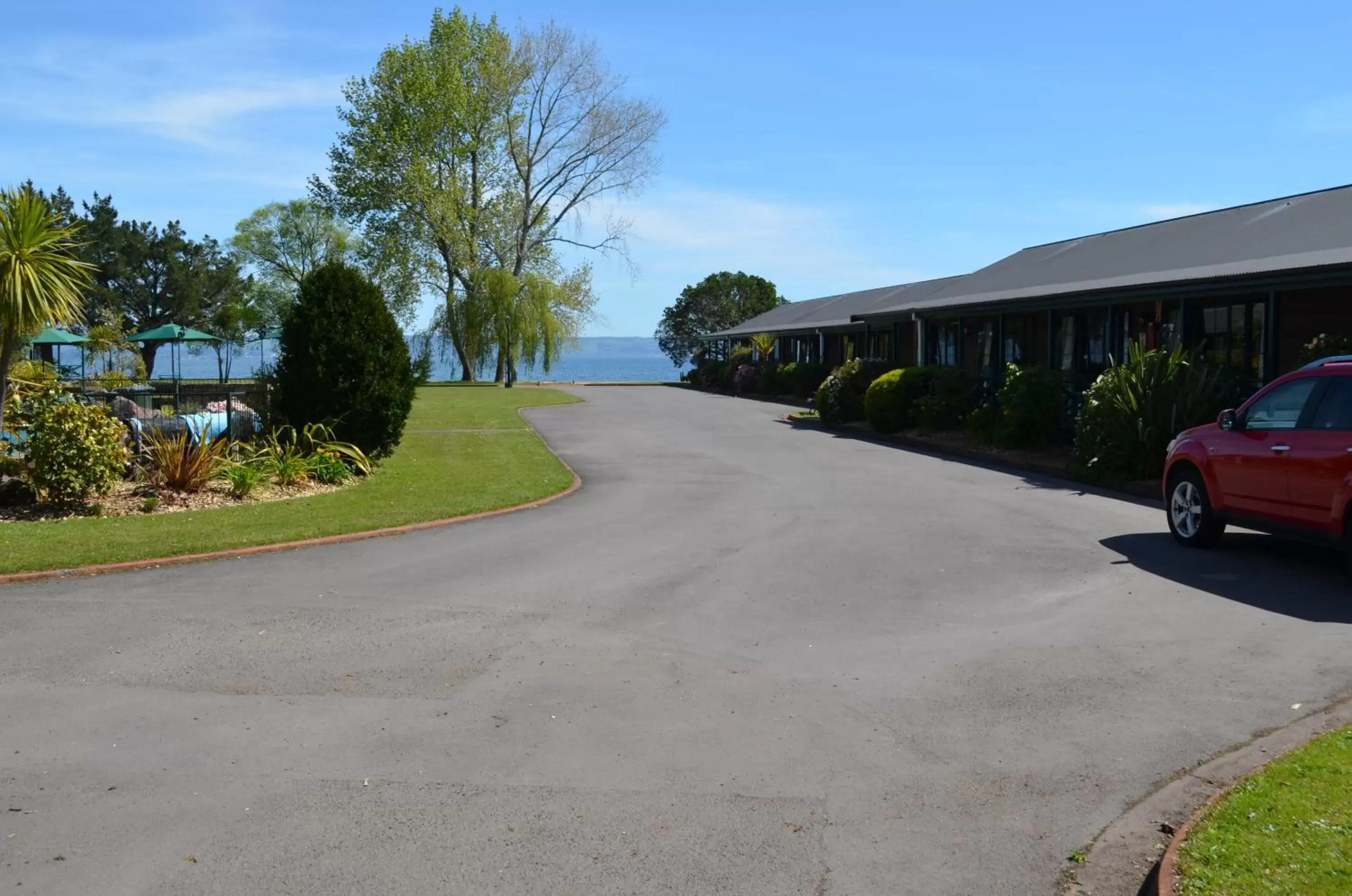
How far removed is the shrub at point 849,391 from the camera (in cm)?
2864

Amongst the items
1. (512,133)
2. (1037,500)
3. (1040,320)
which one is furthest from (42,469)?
(512,133)

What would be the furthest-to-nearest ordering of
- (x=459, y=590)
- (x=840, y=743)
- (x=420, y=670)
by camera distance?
(x=459, y=590) → (x=420, y=670) → (x=840, y=743)

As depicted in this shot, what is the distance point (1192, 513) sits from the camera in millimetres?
11266

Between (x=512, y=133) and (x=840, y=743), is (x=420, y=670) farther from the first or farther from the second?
(x=512, y=133)

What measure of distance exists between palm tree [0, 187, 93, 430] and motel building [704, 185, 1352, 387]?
1503 cm

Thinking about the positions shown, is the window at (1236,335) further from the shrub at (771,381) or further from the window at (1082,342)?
the shrub at (771,381)

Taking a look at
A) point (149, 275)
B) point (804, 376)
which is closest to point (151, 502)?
point (804, 376)

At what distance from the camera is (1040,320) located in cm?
2905

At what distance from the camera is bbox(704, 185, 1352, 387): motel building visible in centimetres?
1809

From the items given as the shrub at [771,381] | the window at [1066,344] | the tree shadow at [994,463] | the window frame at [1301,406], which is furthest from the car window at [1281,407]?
the shrub at [771,381]

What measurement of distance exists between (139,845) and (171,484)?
35.4 feet

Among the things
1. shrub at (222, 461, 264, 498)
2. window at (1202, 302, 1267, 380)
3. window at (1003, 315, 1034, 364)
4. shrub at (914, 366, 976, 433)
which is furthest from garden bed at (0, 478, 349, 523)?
window at (1003, 315, 1034, 364)

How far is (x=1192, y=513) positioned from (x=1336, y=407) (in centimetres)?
193

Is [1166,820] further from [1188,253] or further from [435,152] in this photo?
[435,152]
